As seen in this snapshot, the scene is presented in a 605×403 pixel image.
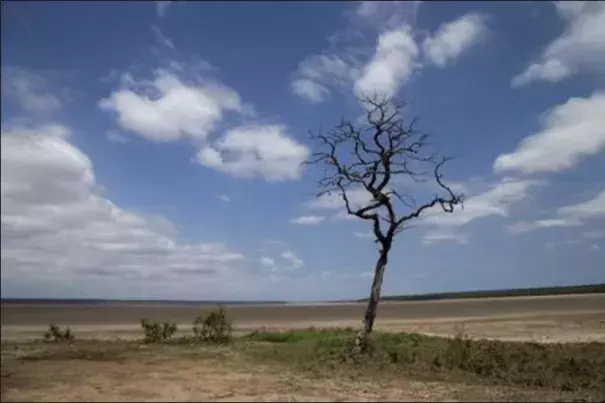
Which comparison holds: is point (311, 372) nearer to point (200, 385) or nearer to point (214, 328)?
point (200, 385)

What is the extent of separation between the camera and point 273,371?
13.6 metres

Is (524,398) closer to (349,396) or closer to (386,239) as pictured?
(349,396)

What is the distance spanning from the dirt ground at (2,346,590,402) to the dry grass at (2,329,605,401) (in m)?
0.02

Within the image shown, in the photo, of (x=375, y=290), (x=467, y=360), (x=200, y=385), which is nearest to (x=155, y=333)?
(x=375, y=290)

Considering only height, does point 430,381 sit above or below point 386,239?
below

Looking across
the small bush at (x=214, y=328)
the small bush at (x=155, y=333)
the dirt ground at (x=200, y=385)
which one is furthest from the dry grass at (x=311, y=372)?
the small bush at (x=155, y=333)

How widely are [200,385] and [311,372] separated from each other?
3111 mm

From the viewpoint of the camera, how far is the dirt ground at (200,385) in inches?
408

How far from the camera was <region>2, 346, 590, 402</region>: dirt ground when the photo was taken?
1038cm

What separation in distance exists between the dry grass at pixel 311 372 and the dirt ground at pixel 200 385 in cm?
2

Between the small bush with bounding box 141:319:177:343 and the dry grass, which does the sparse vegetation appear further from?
the small bush with bounding box 141:319:177:343

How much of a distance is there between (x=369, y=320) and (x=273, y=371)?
439 centimetres

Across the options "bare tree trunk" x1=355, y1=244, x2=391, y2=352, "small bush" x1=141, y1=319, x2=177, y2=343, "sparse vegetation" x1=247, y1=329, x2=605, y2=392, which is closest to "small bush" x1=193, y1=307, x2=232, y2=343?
"small bush" x1=141, y1=319, x2=177, y2=343

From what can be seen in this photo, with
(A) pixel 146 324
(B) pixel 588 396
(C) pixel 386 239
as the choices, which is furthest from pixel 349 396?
(A) pixel 146 324
